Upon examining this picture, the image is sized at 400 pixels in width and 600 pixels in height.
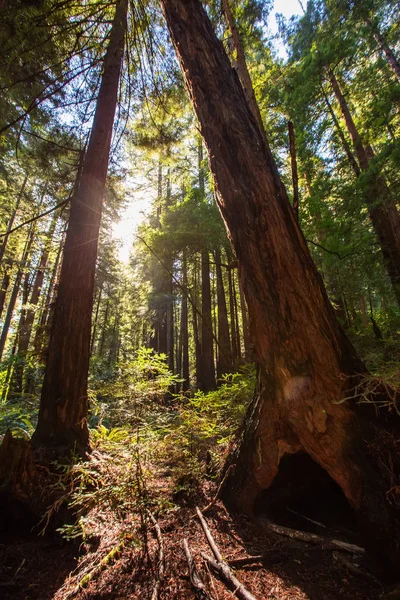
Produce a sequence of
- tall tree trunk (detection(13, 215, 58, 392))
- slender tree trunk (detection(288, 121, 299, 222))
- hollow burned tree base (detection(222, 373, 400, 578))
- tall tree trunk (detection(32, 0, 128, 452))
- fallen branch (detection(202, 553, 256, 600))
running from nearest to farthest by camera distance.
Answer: fallen branch (detection(202, 553, 256, 600))
hollow burned tree base (detection(222, 373, 400, 578))
slender tree trunk (detection(288, 121, 299, 222))
tall tree trunk (detection(32, 0, 128, 452))
tall tree trunk (detection(13, 215, 58, 392))

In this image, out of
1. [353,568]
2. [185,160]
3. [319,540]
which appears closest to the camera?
[353,568]

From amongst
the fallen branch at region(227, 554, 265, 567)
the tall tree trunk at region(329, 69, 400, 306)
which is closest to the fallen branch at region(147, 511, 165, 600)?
the fallen branch at region(227, 554, 265, 567)

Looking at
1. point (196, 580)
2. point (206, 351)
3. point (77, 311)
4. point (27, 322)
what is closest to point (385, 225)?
point (77, 311)

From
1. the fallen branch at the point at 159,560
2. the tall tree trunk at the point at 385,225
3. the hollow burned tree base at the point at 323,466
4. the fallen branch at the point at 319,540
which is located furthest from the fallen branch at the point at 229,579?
the tall tree trunk at the point at 385,225

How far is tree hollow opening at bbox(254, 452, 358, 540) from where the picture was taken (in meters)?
2.61

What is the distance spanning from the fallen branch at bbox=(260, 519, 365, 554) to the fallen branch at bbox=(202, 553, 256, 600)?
73cm

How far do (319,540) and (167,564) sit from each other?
4.10 feet

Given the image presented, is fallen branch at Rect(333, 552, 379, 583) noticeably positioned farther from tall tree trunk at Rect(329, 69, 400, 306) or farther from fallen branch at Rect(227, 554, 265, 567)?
tall tree trunk at Rect(329, 69, 400, 306)

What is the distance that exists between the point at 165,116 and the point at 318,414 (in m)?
7.63

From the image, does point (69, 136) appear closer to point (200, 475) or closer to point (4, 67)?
point (4, 67)

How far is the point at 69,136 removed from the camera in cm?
662

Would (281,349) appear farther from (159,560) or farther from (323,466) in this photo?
(159,560)

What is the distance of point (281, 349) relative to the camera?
237 centimetres

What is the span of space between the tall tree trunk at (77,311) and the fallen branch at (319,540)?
2702mm
